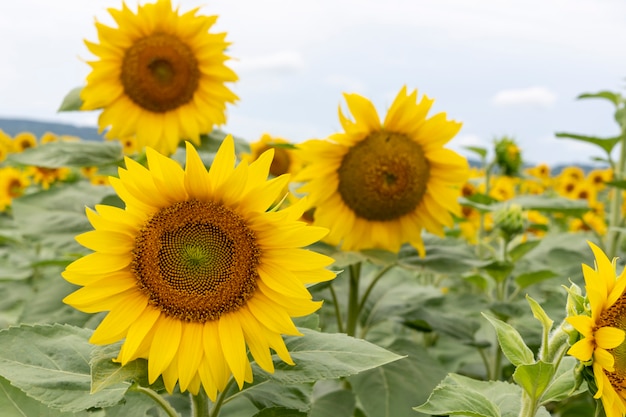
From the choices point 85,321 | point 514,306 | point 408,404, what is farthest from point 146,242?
point 514,306

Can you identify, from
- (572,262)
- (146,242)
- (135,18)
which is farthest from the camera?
(572,262)

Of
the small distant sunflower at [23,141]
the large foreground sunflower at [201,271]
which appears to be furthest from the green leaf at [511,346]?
the small distant sunflower at [23,141]

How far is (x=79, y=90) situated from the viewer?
317 centimetres

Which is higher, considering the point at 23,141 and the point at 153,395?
the point at 153,395

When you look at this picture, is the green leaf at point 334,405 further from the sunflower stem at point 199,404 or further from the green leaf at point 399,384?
the sunflower stem at point 199,404

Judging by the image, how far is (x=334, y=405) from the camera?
215 cm

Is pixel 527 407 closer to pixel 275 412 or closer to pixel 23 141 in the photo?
pixel 275 412

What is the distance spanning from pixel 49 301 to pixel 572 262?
92.4 inches

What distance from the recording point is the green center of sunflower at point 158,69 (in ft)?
10.1

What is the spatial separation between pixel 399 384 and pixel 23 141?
617cm

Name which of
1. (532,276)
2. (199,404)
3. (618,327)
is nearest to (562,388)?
(618,327)

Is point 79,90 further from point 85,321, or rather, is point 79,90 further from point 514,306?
point 514,306

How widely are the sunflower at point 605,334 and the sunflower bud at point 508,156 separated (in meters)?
3.48

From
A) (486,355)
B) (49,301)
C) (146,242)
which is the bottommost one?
(486,355)
